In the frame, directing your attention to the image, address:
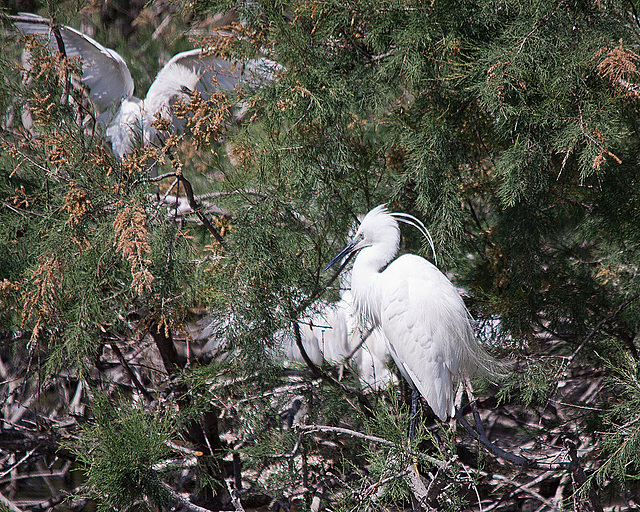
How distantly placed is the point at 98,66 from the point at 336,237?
1779 millimetres

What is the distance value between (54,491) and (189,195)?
1.84 metres

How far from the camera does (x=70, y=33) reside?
308cm

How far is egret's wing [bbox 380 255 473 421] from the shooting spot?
7.02 ft

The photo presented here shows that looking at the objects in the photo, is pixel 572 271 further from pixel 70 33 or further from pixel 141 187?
pixel 70 33

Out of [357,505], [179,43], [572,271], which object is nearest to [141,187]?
[357,505]

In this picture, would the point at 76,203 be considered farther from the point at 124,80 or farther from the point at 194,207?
the point at 124,80

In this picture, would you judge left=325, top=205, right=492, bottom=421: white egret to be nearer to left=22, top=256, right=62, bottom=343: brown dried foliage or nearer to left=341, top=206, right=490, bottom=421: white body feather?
left=341, top=206, right=490, bottom=421: white body feather

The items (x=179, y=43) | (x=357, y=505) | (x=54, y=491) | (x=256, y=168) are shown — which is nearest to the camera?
(x=357, y=505)

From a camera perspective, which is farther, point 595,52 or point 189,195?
point 189,195

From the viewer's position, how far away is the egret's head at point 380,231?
2143mm

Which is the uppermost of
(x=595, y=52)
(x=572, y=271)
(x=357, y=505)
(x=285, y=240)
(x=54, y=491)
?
(x=595, y=52)

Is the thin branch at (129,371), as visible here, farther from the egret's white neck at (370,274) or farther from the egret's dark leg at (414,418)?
the egret's dark leg at (414,418)

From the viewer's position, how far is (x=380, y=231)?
2.17 meters

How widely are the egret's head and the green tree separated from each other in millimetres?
141
